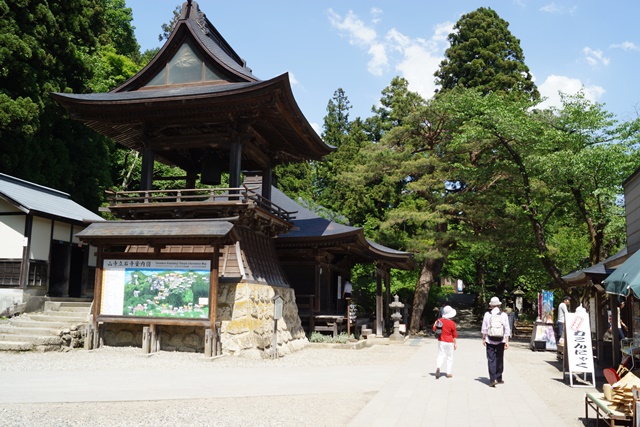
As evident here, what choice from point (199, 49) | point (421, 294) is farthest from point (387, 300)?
point (199, 49)

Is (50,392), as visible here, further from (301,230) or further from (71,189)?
(71,189)

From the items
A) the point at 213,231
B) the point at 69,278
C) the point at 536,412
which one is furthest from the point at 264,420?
the point at 69,278

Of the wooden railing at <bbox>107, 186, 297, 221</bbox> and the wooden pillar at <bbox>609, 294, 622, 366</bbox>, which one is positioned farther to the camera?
the wooden railing at <bbox>107, 186, 297, 221</bbox>

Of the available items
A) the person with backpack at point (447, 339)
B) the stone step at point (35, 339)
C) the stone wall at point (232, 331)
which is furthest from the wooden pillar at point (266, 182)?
the person with backpack at point (447, 339)

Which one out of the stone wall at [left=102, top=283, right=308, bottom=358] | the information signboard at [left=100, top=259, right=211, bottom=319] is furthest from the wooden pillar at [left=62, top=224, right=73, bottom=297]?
the information signboard at [left=100, top=259, right=211, bottom=319]

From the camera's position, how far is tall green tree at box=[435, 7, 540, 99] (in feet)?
120

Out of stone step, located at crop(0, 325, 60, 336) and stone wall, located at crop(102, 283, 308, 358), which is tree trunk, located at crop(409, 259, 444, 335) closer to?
stone wall, located at crop(102, 283, 308, 358)

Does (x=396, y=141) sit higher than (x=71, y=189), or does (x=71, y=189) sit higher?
(x=396, y=141)

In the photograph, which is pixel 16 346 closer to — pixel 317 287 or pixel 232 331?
pixel 232 331

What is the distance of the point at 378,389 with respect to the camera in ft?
32.8

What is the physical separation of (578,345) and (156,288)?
1047cm

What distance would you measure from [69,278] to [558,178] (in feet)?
61.7

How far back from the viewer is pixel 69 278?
20.3m

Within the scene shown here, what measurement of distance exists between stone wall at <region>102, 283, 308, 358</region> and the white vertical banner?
766 centimetres
